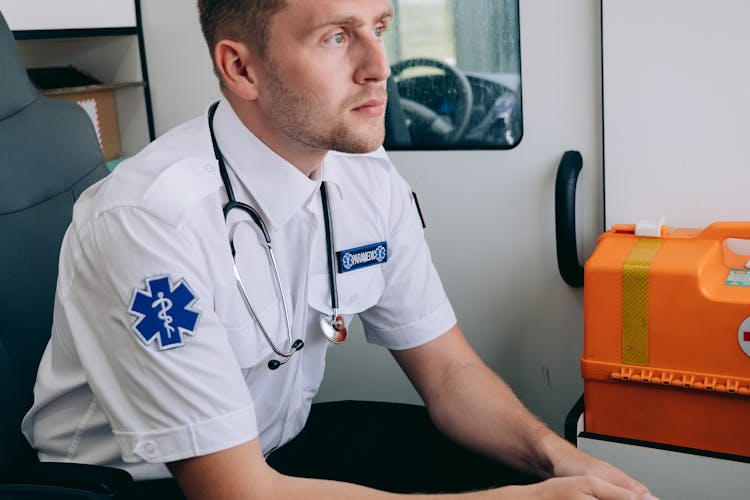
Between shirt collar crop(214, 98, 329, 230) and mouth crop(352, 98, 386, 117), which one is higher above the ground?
mouth crop(352, 98, 386, 117)

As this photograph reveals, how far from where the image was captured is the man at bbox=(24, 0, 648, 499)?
1048 millimetres

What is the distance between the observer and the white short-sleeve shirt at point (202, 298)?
3.43ft

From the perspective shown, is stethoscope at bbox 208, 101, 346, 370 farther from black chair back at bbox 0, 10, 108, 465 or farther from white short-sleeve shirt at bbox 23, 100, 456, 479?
black chair back at bbox 0, 10, 108, 465

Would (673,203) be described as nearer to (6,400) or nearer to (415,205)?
(415,205)

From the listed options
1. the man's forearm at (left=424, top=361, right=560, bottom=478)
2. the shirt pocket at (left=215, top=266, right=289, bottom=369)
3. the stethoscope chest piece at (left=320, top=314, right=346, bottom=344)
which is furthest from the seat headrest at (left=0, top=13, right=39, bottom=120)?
the man's forearm at (left=424, top=361, right=560, bottom=478)

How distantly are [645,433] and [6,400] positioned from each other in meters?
1.09

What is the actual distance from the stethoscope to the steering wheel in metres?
0.67

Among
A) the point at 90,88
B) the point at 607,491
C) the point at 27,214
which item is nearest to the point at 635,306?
the point at 607,491

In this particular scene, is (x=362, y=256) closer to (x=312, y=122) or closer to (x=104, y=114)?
(x=312, y=122)

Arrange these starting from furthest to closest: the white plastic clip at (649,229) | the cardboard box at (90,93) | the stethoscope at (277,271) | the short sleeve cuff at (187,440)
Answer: the cardboard box at (90,93) < the white plastic clip at (649,229) < the stethoscope at (277,271) < the short sleeve cuff at (187,440)

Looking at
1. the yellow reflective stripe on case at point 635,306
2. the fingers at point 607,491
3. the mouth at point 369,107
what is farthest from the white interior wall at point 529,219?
the fingers at point 607,491

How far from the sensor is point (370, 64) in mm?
1190

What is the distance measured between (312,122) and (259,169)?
115mm

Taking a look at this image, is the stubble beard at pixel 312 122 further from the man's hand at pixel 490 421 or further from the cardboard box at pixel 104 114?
the cardboard box at pixel 104 114
